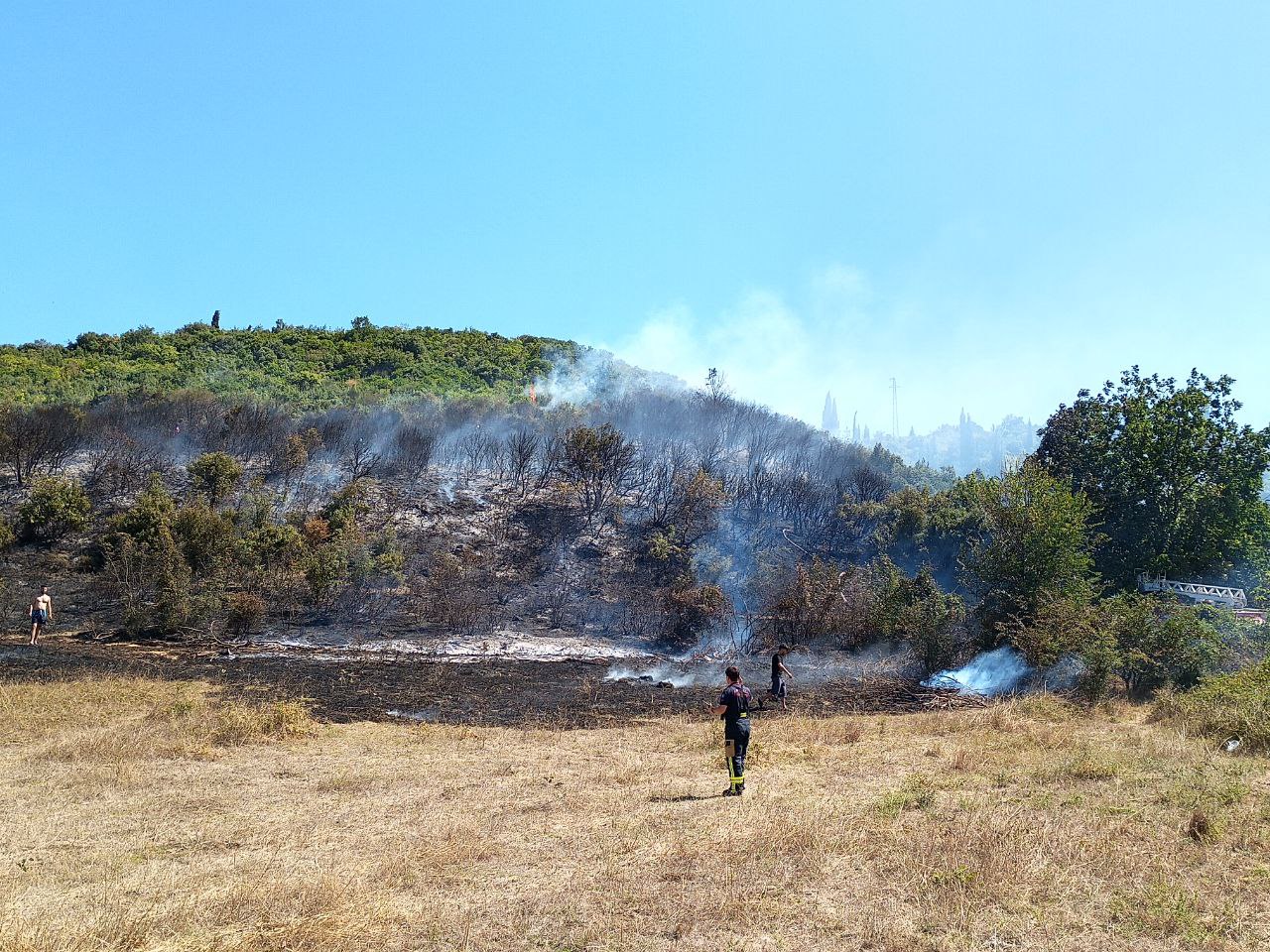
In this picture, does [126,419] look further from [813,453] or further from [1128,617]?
[1128,617]

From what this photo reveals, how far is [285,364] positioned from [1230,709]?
61.6 m

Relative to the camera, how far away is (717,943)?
545cm

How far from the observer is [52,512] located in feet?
99.3

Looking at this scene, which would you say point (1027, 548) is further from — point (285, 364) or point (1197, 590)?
point (285, 364)

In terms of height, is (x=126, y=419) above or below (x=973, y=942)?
above

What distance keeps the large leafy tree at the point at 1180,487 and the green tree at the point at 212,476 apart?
103 ft

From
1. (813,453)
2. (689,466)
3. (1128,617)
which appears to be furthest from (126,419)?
(1128,617)

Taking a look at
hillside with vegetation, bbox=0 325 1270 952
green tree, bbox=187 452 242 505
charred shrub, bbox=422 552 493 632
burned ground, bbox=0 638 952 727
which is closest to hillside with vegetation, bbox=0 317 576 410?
hillside with vegetation, bbox=0 325 1270 952

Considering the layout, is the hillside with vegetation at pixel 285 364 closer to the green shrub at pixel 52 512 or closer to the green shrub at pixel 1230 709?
the green shrub at pixel 52 512

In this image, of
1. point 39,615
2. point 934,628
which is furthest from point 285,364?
point 934,628

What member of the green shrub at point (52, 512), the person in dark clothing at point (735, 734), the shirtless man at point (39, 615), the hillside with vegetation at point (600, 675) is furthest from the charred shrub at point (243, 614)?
the person in dark clothing at point (735, 734)

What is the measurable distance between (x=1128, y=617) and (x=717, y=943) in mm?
16846

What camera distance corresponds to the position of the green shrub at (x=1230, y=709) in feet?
37.4

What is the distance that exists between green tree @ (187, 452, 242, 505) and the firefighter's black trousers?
28.9 metres
